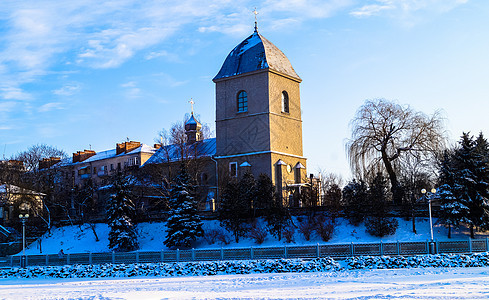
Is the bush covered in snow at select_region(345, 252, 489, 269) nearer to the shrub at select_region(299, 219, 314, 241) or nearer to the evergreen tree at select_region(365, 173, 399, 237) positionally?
the evergreen tree at select_region(365, 173, 399, 237)

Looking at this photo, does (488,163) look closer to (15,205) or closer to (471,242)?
(471,242)

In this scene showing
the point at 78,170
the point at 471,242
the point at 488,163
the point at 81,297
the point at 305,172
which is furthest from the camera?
the point at 78,170

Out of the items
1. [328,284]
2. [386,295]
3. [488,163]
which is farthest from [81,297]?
[488,163]

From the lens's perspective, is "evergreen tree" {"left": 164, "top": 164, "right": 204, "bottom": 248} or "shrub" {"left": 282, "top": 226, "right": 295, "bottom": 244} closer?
"shrub" {"left": 282, "top": 226, "right": 295, "bottom": 244}

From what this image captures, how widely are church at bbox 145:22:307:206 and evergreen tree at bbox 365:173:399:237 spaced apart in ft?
28.2

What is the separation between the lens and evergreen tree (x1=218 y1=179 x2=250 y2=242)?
38.3m

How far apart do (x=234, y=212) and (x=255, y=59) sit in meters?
14.5

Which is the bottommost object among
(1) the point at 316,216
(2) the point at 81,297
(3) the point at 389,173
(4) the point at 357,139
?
(2) the point at 81,297

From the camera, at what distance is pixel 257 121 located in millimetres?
46344

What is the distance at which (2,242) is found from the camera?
1711 inches

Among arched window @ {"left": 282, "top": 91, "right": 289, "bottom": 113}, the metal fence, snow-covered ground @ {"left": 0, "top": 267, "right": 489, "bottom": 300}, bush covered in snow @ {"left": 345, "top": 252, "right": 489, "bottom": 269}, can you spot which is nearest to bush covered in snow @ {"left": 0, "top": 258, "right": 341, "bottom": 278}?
the metal fence

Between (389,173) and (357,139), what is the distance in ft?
10.7

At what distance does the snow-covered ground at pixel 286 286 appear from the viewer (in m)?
19.0

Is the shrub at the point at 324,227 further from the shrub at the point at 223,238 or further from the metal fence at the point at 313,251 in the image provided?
the metal fence at the point at 313,251
